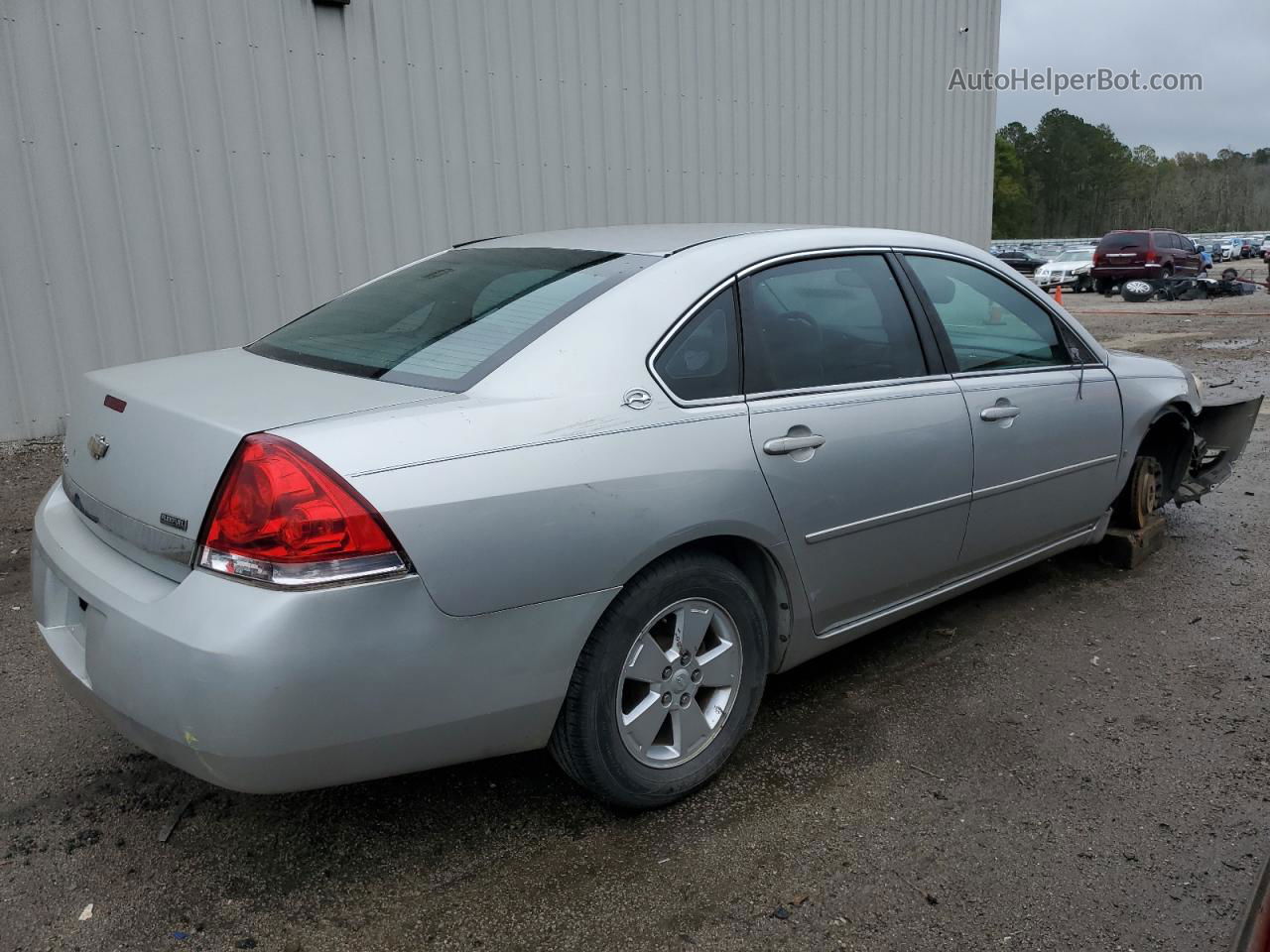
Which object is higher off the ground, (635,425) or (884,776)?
(635,425)

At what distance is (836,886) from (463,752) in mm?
921

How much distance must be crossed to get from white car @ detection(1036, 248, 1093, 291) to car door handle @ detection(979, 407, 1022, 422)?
25457mm

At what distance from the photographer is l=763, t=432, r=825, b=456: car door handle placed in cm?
274

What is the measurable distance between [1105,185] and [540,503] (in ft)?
373

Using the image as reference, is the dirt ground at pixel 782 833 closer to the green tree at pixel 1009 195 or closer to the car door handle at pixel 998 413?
the car door handle at pixel 998 413

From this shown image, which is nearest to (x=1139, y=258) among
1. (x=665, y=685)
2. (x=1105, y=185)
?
(x=665, y=685)

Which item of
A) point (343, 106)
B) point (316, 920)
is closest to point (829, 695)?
point (316, 920)

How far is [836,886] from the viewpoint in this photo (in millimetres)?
2381

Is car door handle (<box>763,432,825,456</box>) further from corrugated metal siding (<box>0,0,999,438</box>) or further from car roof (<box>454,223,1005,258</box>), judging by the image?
corrugated metal siding (<box>0,0,999,438</box>)

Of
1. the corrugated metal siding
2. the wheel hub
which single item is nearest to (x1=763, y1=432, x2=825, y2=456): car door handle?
the wheel hub

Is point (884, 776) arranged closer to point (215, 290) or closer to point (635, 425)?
point (635, 425)

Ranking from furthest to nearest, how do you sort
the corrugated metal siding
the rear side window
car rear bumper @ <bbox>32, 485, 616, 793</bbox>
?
the corrugated metal siding < the rear side window < car rear bumper @ <bbox>32, 485, 616, 793</bbox>

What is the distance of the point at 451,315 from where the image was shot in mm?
2828

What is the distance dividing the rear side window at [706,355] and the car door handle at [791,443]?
0.17 m
